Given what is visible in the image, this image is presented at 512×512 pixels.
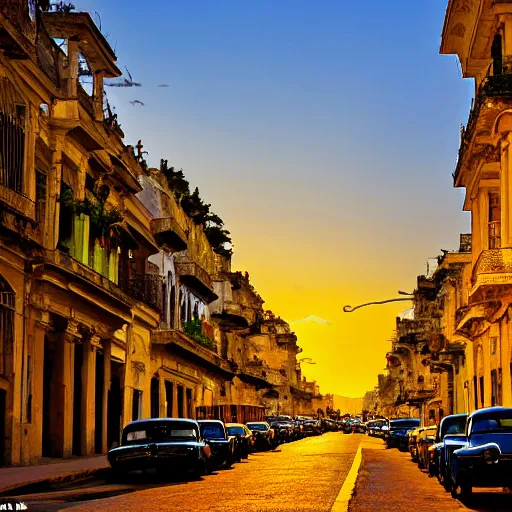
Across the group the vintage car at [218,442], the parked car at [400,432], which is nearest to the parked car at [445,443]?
the vintage car at [218,442]

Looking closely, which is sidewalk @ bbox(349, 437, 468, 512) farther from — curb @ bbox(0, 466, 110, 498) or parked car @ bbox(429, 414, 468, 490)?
curb @ bbox(0, 466, 110, 498)

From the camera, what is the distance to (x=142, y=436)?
1006 inches

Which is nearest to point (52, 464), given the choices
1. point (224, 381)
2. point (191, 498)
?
point (191, 498)

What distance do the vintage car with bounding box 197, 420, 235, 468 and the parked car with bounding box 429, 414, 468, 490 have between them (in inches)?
288

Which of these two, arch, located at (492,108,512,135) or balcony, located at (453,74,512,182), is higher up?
balcony, located at (453,74,512,182)

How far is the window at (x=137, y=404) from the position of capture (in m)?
48.4

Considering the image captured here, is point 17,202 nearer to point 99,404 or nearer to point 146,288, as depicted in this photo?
point 99,404

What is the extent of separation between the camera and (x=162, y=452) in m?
24.0

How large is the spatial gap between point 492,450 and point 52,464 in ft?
56.8

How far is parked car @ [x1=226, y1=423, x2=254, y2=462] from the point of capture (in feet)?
121

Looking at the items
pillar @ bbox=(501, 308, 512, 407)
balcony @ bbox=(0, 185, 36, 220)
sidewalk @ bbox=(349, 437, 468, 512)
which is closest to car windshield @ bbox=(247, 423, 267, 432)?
pillar @ bbox=(501, 308, 512, 407)

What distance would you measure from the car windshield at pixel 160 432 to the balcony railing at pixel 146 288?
66.6ft

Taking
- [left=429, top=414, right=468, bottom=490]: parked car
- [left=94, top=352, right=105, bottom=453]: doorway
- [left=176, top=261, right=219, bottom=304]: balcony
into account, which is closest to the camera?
[left=429, top=414, right=468, bottom=490]: parked car

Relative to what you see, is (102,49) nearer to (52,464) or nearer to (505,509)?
(52,464)
